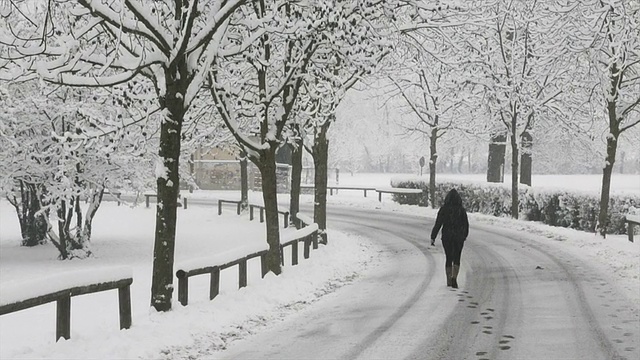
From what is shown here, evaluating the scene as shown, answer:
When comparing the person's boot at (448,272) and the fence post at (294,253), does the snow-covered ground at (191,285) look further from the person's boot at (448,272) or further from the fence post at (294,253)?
the person's boot at (448,272)

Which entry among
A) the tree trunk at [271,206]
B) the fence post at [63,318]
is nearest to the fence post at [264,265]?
the tree trunk at [271,206]

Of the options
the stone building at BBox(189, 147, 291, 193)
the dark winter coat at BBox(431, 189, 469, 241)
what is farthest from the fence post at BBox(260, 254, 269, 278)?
the stone building at BBox(189, 147, 291, 193)

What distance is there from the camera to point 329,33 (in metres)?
10.4

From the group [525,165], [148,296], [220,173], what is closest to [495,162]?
[525,165]

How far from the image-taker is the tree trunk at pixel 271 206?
1323 centimetres

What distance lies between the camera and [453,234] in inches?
487

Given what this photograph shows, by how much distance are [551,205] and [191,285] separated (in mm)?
15486

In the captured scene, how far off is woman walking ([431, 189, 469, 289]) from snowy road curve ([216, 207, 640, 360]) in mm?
385

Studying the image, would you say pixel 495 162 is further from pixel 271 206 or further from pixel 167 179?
pixel 167 179

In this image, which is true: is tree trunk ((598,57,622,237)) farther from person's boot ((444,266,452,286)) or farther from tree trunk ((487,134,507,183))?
tree trunk ((487,134,507,183))

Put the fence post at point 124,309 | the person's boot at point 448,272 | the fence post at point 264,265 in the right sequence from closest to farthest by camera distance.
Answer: the fence post at point 124,309 < the person's boot at point 448,272 < the fence post at point 264,265

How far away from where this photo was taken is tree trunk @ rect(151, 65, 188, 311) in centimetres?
936

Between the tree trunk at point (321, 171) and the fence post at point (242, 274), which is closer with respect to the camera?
the fence post at point (242, 274)

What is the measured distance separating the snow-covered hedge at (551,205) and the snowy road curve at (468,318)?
6.55 metres
